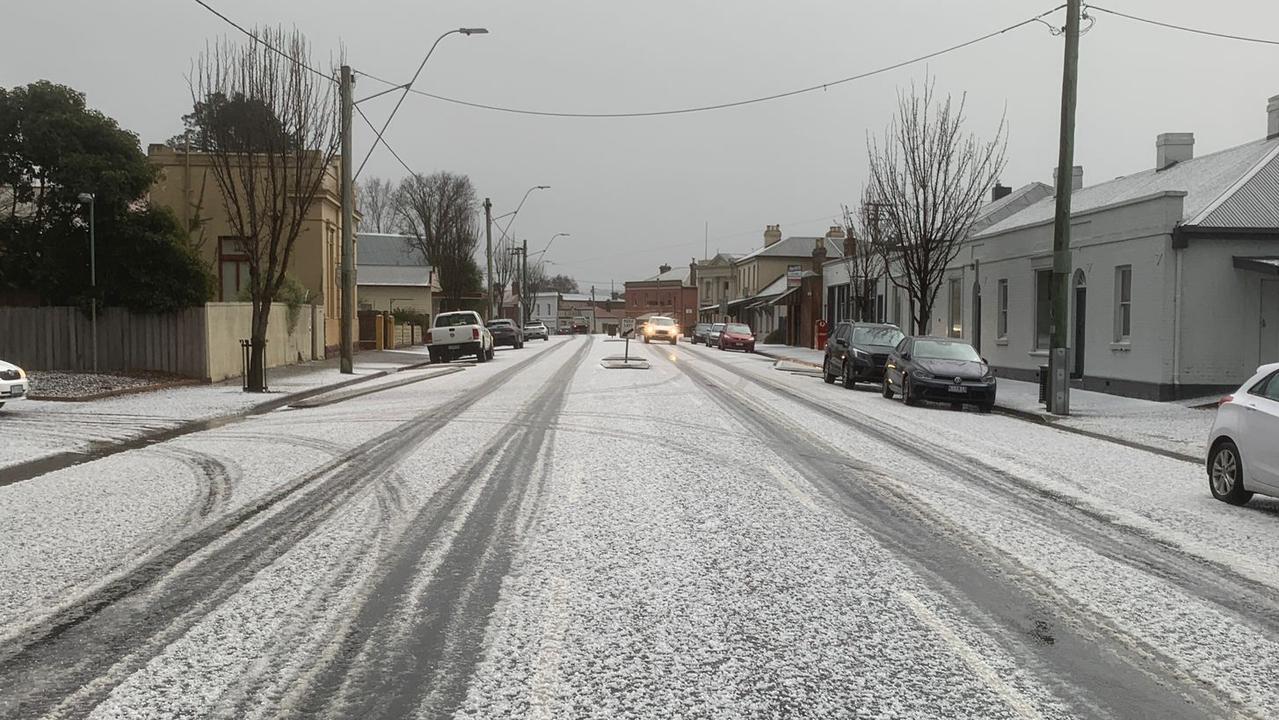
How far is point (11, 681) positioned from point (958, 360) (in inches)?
737

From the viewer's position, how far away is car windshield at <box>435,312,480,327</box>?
128 feet

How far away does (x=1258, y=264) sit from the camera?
20.8m

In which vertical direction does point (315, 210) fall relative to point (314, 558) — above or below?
above

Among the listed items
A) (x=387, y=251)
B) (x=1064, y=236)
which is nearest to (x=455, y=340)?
(x=1064, y=236)

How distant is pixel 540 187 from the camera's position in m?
56.5

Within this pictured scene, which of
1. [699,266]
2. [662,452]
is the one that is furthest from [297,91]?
[699,266]

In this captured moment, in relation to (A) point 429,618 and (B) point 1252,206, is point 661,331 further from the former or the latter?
(A) point 429,618

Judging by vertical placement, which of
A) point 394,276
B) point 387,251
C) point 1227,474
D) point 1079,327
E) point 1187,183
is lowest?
point 1227,474

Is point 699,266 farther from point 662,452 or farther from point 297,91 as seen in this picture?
point 662,452

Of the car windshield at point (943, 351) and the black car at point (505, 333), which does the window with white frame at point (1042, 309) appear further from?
the black car at point (505, 333)

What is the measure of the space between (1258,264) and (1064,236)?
16.7 feet

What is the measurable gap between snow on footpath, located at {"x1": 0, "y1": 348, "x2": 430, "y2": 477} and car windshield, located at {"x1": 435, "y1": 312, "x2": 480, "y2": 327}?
13163 mm

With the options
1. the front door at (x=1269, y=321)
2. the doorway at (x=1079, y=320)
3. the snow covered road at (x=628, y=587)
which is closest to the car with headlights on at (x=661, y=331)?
the doorway at (x=1079, y=320)

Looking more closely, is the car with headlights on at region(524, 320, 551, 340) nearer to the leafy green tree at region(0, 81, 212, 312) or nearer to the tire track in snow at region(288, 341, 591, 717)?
the leafy green tree at region(0, 81, 212, 312)
